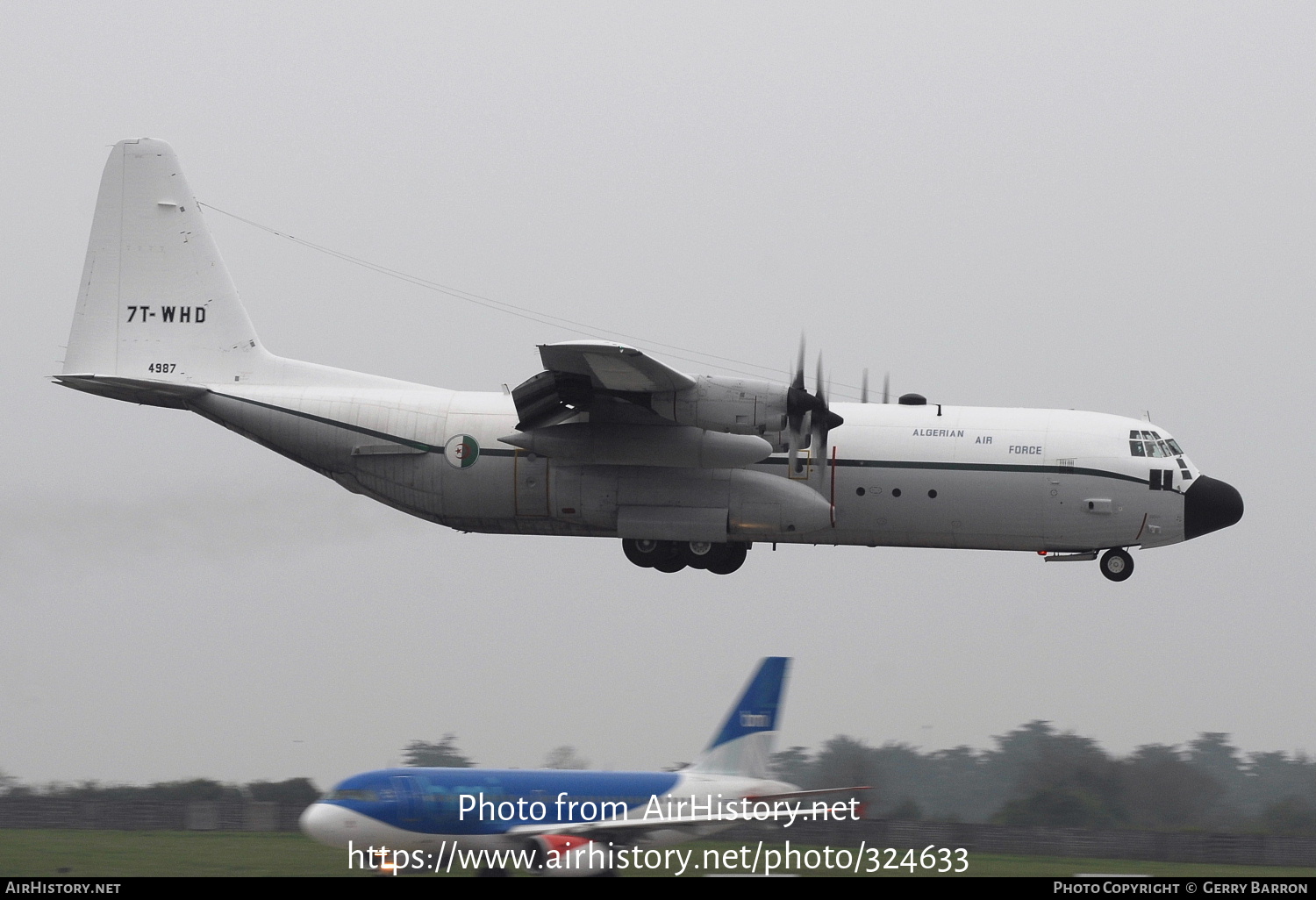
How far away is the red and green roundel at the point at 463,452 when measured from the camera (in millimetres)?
29719

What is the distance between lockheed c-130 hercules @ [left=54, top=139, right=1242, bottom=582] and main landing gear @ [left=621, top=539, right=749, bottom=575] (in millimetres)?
41

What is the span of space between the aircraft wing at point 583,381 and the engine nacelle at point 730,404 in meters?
0.25

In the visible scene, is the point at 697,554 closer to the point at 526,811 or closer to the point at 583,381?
the point at 583,381

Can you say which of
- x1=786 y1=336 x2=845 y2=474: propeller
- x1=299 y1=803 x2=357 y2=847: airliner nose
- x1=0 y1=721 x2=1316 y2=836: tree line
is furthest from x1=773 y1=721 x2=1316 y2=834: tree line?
x1=299 y1=803 x2=357 y2=847: airliner nose

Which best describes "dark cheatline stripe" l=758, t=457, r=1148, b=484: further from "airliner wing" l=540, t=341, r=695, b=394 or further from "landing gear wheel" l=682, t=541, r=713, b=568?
"airliner wing" l=540, t=341, r=695, b=394

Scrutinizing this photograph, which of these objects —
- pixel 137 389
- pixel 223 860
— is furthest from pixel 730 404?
pixel 137 389

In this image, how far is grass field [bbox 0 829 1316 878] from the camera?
22.9 m

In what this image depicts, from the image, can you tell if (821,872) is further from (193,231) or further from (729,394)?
(193,231)

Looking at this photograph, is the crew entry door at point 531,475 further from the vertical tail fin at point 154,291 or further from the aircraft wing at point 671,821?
the aircraft wing at point 671,821

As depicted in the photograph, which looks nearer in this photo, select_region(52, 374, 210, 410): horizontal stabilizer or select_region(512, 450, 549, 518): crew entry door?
select_region(512, 450, 549, 518): crew entry door

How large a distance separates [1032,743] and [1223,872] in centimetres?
609

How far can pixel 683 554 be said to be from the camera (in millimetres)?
31172

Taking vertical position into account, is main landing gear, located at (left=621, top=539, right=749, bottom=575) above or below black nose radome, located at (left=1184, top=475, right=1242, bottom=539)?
below

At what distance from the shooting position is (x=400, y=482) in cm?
3030
